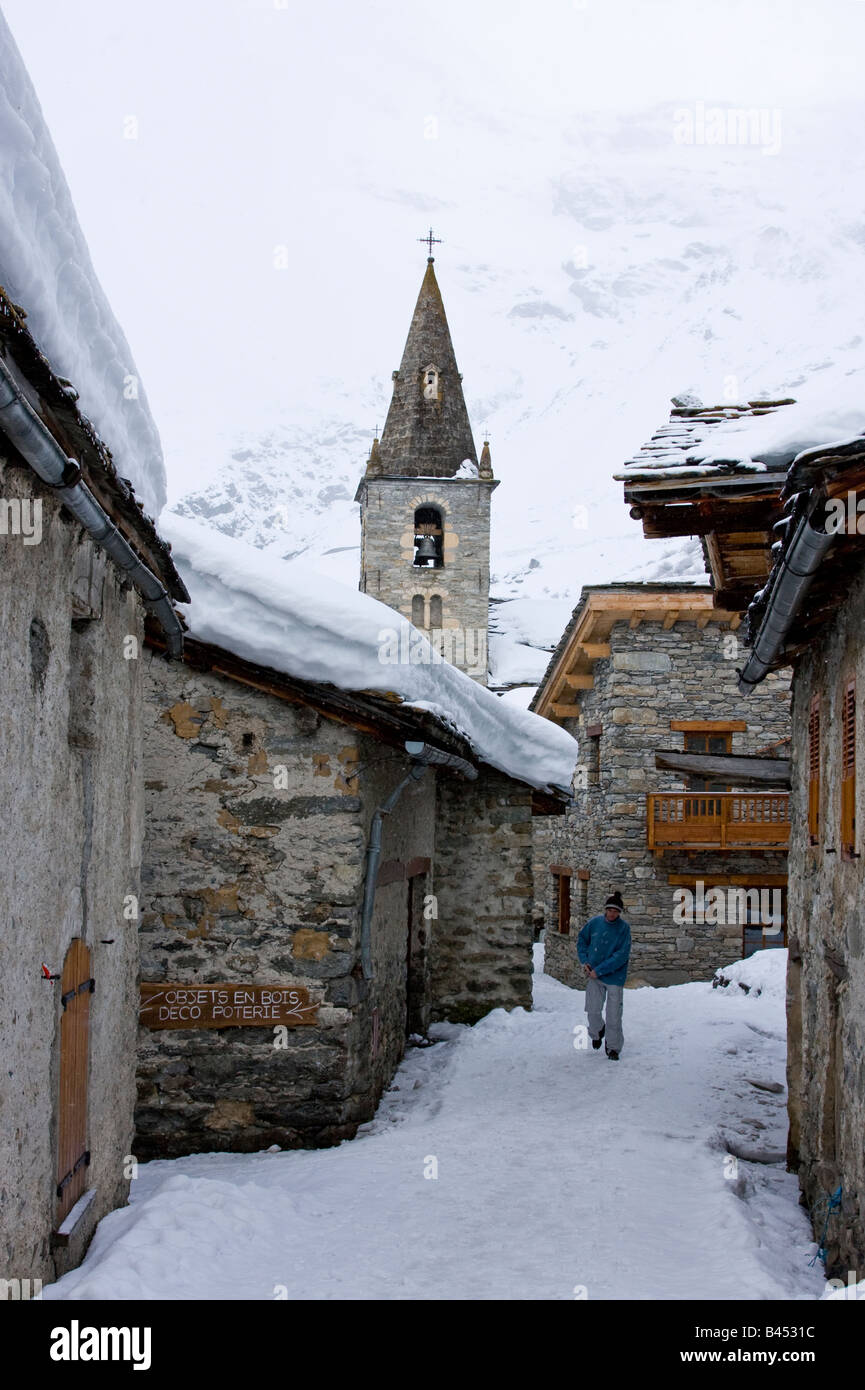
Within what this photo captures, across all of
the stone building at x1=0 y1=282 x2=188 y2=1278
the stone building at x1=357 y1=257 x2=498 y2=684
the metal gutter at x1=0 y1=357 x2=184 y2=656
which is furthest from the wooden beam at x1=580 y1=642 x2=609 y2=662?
the stone building at x1=357 y1=257 x2=498 y2=684

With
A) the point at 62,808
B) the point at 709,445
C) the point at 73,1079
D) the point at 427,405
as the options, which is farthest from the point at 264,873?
the point at 427,405

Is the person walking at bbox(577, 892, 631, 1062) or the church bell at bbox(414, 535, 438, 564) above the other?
the church bell at bbox(414, 535, 438, 564)

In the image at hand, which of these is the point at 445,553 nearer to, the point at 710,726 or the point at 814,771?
the point at 710,726

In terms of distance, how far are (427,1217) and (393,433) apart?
36.0 meters

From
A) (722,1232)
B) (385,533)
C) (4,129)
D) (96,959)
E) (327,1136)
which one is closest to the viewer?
(4,129)

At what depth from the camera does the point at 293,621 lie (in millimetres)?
7316

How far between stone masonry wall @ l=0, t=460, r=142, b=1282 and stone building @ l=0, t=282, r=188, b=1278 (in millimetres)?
11

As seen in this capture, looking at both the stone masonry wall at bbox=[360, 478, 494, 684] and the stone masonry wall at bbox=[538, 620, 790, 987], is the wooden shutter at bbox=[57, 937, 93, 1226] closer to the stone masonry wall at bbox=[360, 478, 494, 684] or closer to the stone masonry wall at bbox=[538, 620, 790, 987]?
the stone masonry wall at bbox=[538, 620, 790, 987]

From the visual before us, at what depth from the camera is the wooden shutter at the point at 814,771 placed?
6891 millimetres

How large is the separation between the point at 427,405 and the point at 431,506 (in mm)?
3318

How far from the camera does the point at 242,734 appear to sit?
7.50 metres

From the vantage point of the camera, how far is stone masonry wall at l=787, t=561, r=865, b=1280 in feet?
16.7

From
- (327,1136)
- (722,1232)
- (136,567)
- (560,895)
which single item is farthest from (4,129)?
(560,895)

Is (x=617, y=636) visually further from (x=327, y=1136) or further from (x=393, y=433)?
(x=393, y=433)
